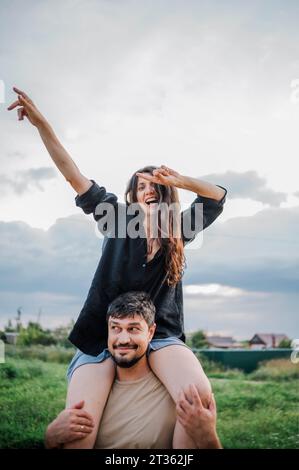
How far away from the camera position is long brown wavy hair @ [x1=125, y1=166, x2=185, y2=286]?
80.1 inches

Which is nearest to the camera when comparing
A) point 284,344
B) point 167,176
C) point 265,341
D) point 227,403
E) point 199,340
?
point 167,176

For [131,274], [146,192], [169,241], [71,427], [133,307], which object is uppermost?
[146,192]

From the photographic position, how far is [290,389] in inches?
163

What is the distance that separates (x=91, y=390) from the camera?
6.19ft

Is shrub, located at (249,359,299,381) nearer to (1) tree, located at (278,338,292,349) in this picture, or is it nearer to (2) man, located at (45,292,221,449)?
(1) tree, located at (278,338,292,349)

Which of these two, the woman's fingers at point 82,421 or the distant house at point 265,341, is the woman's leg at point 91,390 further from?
the distant house at point 265,341

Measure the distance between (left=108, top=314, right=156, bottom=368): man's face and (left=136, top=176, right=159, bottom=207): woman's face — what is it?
1.58 feet

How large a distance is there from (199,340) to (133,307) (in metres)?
3.12

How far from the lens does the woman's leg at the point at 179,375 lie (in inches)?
72.1

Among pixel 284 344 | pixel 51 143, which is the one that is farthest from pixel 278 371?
pixel 51 143

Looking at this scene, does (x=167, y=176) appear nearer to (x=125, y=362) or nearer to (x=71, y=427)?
(x=125, y=362)

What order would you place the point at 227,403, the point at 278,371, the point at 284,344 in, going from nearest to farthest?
the point at 227,403 → the point at 284,344 → the point at 278,371

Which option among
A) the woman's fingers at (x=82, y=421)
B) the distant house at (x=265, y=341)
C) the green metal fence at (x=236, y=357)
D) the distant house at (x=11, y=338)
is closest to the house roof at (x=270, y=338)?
the distant house at (x=265, y=341)
